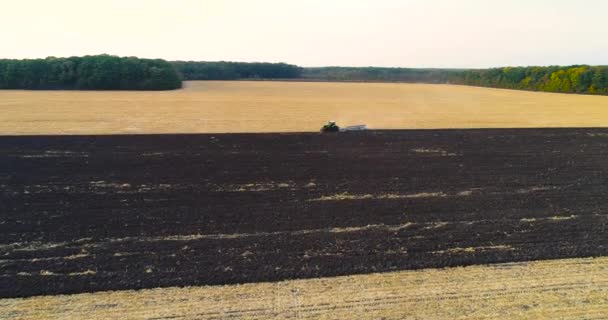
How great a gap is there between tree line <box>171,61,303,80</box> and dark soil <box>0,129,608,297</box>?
65447 mm

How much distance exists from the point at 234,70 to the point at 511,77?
178 ft

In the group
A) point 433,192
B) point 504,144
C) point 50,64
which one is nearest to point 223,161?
point 433,192

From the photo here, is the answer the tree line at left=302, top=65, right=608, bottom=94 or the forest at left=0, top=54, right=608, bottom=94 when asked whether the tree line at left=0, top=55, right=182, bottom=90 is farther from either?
the tree line at left=302, top=65, right=608, bottom=94

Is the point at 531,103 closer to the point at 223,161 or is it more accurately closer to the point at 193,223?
the point at 223,161

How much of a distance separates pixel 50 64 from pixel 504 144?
55.8 m

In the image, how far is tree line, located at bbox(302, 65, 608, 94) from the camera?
5766 centimetres

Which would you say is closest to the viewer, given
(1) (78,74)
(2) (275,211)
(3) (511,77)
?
(2) (275,211)

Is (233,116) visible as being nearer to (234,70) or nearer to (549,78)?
(549,78)

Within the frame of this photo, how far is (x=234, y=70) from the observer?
93750mm

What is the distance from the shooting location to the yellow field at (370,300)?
706 cm

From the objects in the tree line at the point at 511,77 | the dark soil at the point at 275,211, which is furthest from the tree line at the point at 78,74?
the tree line at the point at 511,77

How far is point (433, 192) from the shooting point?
13.6 m

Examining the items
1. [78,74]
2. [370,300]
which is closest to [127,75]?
[78,74]

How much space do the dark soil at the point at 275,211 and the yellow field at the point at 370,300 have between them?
1.23 ft
